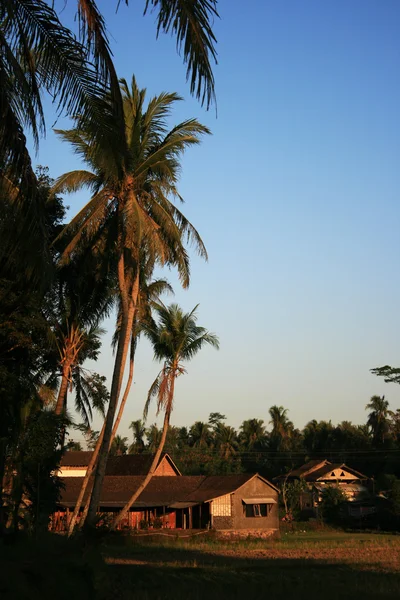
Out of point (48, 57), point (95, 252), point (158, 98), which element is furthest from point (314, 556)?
point (48, 57)

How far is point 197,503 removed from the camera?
1916 inches

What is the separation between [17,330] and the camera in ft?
75.4

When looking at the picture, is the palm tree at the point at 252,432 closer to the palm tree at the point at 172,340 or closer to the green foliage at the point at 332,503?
the green foliage at the point at 332,503

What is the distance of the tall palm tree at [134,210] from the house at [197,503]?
84.1 ft

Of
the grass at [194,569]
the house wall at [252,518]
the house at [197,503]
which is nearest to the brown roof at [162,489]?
the house at [197,503]

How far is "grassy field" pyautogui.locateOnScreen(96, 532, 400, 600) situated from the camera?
15.8 meters

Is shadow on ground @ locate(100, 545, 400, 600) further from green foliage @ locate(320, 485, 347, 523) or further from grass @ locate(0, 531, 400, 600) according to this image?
green foliage @ locate(320, 485, 347, 523)

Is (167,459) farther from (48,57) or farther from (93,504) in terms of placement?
(48,57)

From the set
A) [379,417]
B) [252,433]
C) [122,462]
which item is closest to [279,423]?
[252,433]

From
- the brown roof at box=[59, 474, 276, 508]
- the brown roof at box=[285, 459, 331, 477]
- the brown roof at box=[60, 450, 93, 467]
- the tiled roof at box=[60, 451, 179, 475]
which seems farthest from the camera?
the brown roof at box=[285, 459, 331, 477]

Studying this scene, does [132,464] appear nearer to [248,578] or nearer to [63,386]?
[63,386]

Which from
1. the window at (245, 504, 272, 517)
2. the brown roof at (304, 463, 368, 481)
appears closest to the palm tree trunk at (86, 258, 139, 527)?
the window at (245, 504, 272, 517)

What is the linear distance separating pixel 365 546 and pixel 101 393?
52.4ft

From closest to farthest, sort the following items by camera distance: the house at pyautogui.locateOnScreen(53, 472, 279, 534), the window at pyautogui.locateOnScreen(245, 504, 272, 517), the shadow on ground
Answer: the shadow on ground < the house at pyautogui.locateOnScreen(53, 472, 279, 534) < the window at pyautogui.locateOnScreen(245, 504, 272, 517)
